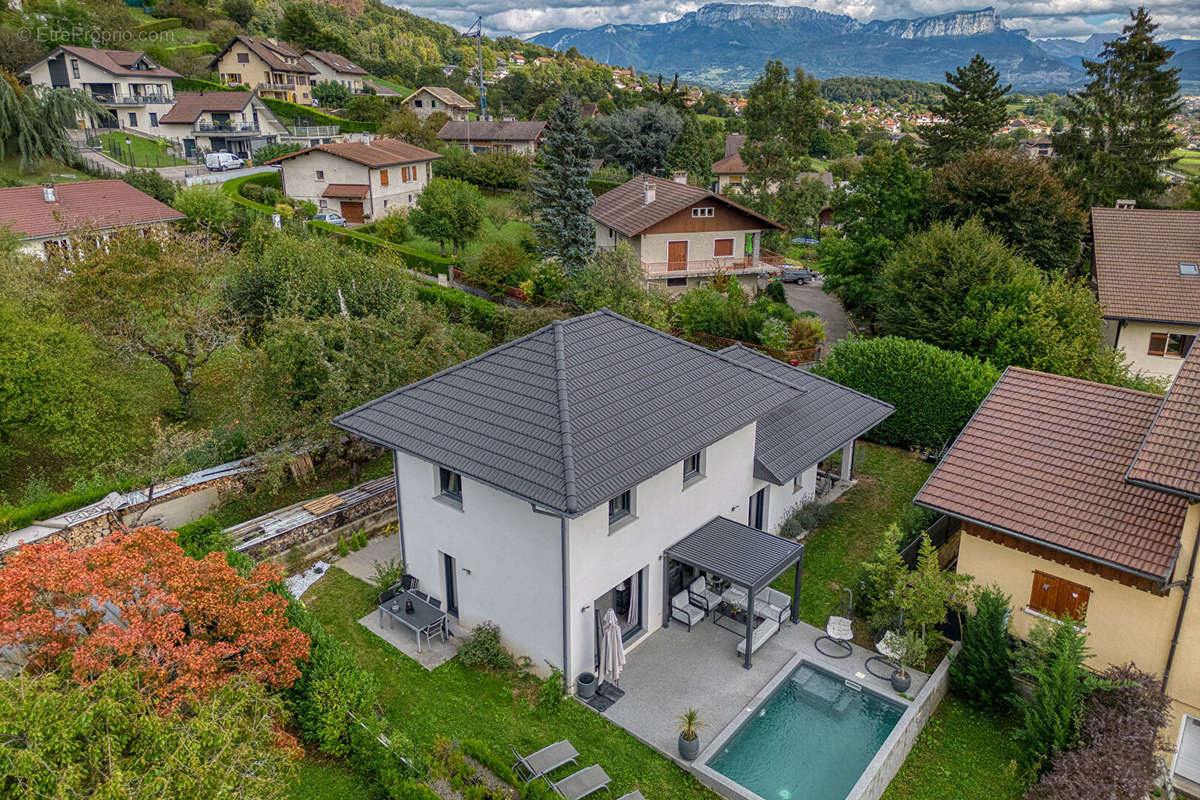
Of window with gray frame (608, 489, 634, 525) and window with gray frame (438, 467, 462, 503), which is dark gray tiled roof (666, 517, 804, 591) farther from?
window with gray frame (438, 467, 462, 503)

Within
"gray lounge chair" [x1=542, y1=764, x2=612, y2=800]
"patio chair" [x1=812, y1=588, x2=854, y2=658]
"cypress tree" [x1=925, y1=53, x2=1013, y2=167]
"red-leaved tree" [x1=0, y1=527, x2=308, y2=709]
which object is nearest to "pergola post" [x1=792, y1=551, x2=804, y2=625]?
"patio chair" [x1=812, y1=588, x2=854, y2=658]

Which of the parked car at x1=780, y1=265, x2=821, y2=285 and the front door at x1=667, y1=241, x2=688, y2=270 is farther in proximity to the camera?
the parked car at x1=780, y1=265, x2=821, y2=285

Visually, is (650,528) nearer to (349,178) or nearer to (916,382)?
(916,382)

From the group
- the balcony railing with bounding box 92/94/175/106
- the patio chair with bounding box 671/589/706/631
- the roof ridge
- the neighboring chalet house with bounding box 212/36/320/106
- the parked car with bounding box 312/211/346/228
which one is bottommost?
the patio chair with bounding box 671/589/706/631

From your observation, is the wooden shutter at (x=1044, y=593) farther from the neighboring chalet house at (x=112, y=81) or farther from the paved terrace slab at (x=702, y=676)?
the neighboring chalet house at (x=112, y=81)

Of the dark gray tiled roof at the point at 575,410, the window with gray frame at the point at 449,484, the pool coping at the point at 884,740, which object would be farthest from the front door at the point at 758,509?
the window with gray frame at the point at 449,484

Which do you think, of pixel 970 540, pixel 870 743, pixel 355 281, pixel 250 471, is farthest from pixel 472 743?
pixel 355 281
